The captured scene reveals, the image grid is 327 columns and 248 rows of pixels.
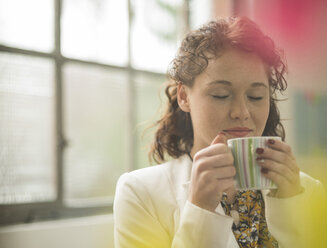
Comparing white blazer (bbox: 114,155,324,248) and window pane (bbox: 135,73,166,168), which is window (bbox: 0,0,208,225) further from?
white blazer (bbox: 114,155,324,248)

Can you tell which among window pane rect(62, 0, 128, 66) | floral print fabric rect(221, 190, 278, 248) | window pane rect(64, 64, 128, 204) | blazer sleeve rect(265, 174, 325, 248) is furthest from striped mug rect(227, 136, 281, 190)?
window pane rect(62, 0, 128, 66)

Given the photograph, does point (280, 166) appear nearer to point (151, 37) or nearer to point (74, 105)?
point (74, 105)

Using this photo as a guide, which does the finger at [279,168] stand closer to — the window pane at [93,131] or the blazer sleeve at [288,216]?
the blazer sleeve at [288,216]

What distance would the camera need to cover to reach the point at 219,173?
56 cm

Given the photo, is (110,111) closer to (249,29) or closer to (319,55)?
(249,29)

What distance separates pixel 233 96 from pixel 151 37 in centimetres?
115

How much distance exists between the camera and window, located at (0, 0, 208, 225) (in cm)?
140

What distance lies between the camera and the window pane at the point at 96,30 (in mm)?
1572

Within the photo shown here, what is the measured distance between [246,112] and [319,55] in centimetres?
18

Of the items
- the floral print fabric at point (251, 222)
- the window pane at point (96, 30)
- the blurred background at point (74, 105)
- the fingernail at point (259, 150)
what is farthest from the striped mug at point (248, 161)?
the window pane at point (96, 30)

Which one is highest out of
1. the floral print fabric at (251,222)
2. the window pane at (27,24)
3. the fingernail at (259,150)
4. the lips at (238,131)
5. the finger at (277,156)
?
the window pane at (27,24)

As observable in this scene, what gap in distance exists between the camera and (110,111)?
1.65 metres

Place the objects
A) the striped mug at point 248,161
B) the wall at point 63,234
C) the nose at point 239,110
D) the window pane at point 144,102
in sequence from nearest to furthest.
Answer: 1. the striped mug at point 248,161
2. the nose at point 239,110
3. the wall at point 63,234
4. the window pane at point 144,102

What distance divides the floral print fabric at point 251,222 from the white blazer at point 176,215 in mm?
59
